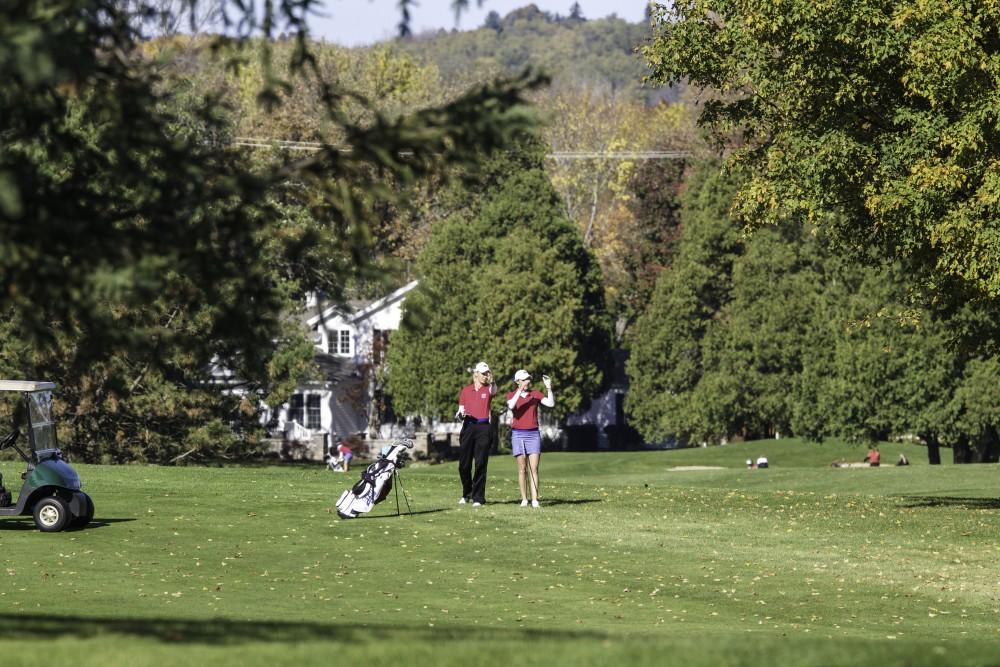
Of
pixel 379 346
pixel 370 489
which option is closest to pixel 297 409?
pixel 379 346

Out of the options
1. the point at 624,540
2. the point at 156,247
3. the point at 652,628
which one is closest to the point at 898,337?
the point at 624,540

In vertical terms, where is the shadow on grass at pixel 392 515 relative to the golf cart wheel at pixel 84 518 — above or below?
below

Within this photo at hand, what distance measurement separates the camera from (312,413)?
81062 mm

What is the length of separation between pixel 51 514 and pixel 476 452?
7.27 metres

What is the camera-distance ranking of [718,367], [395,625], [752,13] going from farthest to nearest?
[718,367], [752,13], [395,625]

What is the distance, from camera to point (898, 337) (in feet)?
188

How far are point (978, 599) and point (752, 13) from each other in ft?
41.0

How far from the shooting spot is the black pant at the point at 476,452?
2667cm

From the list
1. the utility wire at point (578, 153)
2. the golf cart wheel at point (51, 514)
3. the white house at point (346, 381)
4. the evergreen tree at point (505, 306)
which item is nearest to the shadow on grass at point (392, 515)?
the golf cart wheel at point (51, 514)

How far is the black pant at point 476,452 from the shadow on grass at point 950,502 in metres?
8.59

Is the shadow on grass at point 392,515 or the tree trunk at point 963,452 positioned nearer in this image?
the shadow on grass at point 392,515

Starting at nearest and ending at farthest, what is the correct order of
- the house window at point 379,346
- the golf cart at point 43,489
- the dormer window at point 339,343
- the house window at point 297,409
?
1. the golf cart at point 43,489
2. the house window at point 379,346
3. the house window at point 297,409
4. the dormer window at point 339,343

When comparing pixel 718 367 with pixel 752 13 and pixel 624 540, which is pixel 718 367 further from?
pixel 624 540

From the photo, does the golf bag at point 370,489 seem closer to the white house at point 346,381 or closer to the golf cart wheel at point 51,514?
the golf cart wheel at point 51,514
